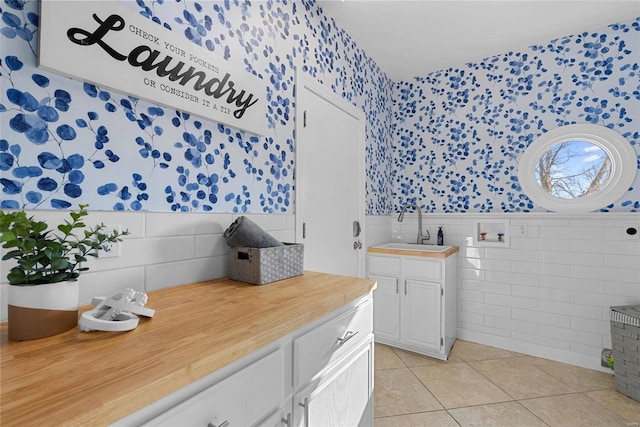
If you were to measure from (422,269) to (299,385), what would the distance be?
6.42ft

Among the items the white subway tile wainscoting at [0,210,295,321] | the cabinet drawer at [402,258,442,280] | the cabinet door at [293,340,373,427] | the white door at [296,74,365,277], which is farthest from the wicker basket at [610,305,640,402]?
the white subway tile wainscoting at [0,210,295,321]

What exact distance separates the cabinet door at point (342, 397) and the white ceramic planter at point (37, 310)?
691 millimetres

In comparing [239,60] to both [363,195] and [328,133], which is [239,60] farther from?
[363,195]

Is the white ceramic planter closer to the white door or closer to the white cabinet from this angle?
the white door

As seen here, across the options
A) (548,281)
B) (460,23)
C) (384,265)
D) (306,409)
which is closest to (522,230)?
(548,281)

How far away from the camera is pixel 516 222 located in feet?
9.42

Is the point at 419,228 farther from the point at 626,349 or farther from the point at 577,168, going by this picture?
the point at 626,349

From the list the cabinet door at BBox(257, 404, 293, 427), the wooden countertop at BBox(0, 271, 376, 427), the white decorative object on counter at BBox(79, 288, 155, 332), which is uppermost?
the white decorative object on counter at BBox(79, 288, 155, 332)

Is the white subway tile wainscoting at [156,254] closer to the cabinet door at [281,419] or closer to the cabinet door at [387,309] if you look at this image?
the cabinet door at [281,419]

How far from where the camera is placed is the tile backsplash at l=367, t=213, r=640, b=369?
2.50 m

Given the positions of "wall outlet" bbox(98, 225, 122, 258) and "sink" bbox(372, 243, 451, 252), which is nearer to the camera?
"wall outlet" bbox(98, 225, 122, 258)

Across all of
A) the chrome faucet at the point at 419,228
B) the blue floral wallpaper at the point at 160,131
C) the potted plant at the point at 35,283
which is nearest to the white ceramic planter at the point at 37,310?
the potted plant at the point at 35,283

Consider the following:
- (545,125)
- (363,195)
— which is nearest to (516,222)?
(545,125)

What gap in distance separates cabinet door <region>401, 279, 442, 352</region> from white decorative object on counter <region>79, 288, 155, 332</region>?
7.56 ft
